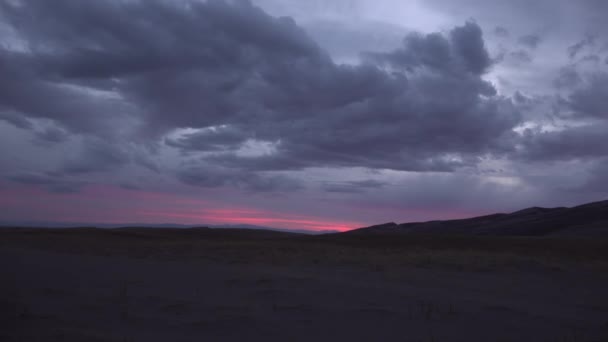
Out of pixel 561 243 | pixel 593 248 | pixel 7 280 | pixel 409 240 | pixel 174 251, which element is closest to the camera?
pixel 7 280

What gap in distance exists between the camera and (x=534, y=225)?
211 feet

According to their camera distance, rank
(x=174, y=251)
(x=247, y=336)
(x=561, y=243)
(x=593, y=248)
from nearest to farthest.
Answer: (x=247, y=336)
(x=174, y=251)
(x=593, y=248)
(x=561, y=243)

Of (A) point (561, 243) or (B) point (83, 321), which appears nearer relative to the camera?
(B) point (83, 321)

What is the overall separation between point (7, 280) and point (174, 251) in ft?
35.0

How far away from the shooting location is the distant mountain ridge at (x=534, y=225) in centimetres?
5061

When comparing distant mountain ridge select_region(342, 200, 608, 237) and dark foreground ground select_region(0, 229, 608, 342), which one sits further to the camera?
distant mountain ridge select_region(342, 200, 608, 237)

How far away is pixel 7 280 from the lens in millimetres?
10141

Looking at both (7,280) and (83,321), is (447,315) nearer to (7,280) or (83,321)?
(83,321)

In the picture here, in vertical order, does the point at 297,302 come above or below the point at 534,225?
below

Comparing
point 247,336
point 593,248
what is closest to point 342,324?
point 247,336

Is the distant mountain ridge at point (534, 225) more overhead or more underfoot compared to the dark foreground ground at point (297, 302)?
more overhead

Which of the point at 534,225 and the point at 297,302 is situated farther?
the point at 534,225

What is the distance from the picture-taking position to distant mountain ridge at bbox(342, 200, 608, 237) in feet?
166

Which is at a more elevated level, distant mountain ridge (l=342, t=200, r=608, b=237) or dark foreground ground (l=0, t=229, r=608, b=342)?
distant mountain ridge (l=342, t=200, r=608, b=237)
